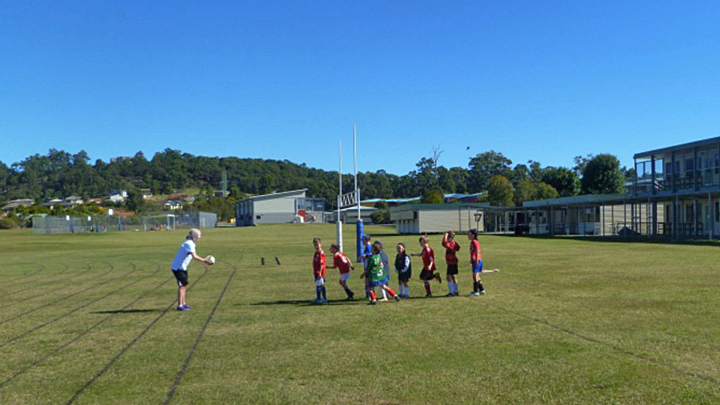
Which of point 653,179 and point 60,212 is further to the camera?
point 60,212

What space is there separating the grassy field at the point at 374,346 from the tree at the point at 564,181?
304 feet

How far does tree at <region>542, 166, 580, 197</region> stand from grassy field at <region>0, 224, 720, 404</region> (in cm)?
9251

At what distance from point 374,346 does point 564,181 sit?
104036 mm


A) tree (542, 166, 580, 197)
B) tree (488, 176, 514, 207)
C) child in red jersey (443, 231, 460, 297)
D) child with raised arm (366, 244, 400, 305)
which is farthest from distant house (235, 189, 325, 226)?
child with raised arm (366, 244, 400, 305)

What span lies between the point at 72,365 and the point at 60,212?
126 m

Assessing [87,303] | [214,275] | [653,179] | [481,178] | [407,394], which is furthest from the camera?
[481,178]

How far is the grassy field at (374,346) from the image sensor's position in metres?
7.15

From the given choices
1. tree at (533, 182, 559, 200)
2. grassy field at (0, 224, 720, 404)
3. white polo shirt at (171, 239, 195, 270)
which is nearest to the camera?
grassy field at (0, 224, 720, 404)

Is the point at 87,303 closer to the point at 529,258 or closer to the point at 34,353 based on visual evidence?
the point at 34,353

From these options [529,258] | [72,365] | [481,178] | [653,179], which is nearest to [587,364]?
[72,365]

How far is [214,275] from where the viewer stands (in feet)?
76.0

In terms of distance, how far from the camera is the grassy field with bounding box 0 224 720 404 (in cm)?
715

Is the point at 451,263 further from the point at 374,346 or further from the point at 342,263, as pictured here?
the point at 374,346

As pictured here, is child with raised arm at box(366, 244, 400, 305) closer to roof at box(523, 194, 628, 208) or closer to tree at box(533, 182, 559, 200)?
roof at box(523, 194, 628, 208)
